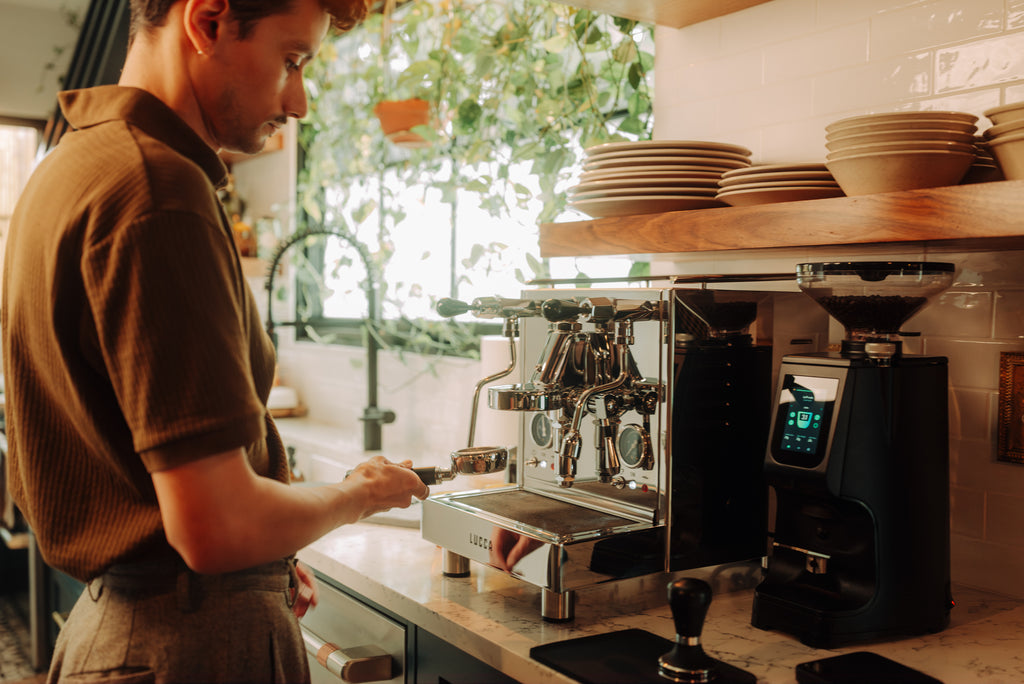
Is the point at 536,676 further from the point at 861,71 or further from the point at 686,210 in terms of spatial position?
the point at 861,71

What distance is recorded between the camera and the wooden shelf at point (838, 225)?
3.34 feet

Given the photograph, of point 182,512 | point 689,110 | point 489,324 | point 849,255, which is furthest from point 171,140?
point 489,324

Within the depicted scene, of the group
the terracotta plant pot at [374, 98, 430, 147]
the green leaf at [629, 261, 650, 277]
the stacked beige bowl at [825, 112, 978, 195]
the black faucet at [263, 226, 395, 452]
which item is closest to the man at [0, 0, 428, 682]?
the stacked beige bowl at [825, 112, 978, 195]

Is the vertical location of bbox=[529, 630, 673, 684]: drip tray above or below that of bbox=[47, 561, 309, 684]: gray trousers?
below

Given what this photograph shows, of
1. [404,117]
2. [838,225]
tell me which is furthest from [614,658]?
[404,117]

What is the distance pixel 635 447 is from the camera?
50.6 inches

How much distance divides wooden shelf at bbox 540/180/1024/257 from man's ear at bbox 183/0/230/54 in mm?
767

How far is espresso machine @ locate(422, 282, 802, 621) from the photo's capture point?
4.02ft

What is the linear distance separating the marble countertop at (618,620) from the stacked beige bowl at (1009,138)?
0.60 metres

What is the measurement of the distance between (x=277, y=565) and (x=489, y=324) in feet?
5.82

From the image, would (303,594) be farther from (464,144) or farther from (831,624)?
(464,144)

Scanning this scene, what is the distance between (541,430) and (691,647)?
49 centimetres

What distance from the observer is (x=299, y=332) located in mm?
3404

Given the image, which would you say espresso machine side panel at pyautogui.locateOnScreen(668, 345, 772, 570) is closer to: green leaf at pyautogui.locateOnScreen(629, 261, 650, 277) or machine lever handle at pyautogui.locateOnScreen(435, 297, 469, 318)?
machine lever handle at pyautogui.locateOnScreen(435, 297, 469, 318)
